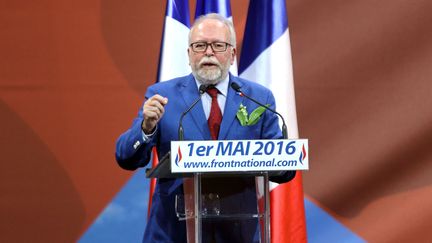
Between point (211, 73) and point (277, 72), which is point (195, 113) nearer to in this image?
point (211, 73)

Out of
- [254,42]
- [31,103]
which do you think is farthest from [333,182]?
[31,103]

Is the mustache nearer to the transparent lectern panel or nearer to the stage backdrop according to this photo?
the transparent lectern panel

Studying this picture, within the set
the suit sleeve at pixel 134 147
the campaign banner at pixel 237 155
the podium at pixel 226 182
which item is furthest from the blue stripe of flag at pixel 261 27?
the campaign banner at pixel 237 155

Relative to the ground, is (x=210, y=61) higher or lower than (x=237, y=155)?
higher

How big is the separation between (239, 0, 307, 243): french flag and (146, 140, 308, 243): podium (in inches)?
56.2

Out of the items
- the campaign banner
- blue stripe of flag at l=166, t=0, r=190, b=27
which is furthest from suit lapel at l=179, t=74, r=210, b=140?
blue stripe of flag at l=166, t=0, r=190, b=27

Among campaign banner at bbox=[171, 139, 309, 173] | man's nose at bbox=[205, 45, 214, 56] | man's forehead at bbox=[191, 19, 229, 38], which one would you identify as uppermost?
man's forehead at bbox=[191, 19, 229, 38]

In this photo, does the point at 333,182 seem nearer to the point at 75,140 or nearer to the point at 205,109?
the point at 75,140

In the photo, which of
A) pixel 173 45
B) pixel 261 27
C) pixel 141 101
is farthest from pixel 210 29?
pixel 141 101

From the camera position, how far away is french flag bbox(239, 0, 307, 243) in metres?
3.57

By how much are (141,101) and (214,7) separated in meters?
0.61

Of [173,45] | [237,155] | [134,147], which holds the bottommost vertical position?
[237,155]

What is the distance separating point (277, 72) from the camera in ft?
11.9

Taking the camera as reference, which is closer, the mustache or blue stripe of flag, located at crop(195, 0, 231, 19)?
the mustache
